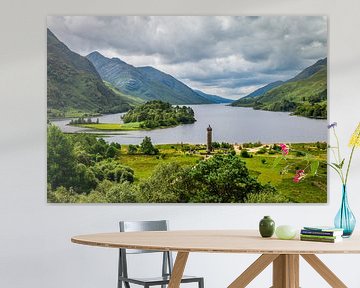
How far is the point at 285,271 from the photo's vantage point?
4.60m

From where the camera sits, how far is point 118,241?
14.4 feet

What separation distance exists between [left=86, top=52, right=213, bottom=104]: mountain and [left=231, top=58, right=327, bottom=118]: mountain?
423mm

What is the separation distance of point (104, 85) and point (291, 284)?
2881 millimetres

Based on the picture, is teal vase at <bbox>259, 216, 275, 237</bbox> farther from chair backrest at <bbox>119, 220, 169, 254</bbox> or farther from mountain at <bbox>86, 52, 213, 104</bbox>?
mountain at <bbox>86, 52, 213, 104</bbox>

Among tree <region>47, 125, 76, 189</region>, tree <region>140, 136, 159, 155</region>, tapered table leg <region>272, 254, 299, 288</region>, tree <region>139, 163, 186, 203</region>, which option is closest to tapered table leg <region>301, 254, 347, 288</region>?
tapered table leg <region>272, 254, 299, 288</region>

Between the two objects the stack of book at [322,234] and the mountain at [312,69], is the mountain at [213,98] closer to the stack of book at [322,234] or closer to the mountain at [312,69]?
the mountain at [312,69]

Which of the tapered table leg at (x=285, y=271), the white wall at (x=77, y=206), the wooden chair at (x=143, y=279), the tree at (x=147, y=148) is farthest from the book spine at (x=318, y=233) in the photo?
the tree at (x=147, y=148)

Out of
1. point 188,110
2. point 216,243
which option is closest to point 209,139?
point 188,110

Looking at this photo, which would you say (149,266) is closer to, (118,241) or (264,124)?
(264,124)

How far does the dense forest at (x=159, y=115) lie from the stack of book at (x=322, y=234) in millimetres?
2449

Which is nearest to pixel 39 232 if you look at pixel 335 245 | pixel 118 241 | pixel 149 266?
pixel 149 266

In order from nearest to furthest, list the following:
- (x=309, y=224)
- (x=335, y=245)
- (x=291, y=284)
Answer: (x=335, y=245)
(x=291, y=284)
(x=309, y=224)

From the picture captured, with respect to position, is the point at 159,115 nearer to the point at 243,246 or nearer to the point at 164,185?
the point at 164,185

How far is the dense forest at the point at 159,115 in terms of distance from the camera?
683 centimetres
